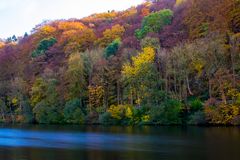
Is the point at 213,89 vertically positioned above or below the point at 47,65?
below

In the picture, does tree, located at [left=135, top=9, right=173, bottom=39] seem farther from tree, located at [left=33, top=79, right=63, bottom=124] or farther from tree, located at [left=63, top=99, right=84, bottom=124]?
tree, located at [left=63, top=99, right=84, bottom=124]

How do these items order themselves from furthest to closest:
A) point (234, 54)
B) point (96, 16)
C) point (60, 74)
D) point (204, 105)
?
point (96, 16)
point (60, 74)
point (234, 54)
point (204, 105)

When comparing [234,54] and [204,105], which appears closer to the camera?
[204,105]

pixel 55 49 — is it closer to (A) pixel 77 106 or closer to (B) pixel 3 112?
(B) pixel 3 112

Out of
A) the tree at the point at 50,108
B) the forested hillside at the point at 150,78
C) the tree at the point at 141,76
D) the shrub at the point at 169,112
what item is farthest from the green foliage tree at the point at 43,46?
the shrub at the point at 169,112

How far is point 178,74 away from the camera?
240 ft

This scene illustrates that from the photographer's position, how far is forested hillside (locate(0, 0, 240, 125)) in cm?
6794

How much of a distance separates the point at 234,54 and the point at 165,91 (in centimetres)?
1294

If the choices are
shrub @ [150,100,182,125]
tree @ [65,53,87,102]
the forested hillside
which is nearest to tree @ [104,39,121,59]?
the forested hillside

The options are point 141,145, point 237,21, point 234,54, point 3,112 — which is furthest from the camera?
point 3,112

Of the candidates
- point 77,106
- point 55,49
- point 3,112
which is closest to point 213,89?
point 77,106

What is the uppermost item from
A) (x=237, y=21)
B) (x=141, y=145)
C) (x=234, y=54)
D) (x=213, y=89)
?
(x=237, y=21)

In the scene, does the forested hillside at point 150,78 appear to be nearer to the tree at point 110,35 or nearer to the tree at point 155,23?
the tree at point 155,23

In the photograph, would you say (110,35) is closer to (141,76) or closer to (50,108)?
(50,108)
